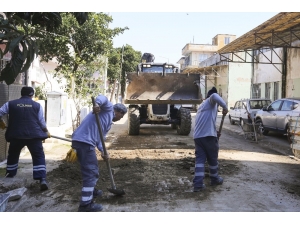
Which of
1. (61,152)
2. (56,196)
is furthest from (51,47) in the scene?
(56,196)

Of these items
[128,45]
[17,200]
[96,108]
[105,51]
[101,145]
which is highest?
[128,45]

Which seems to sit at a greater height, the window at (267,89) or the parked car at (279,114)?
the window at (267,89)

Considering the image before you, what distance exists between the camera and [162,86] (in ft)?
39.1

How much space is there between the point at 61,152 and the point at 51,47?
189 inches

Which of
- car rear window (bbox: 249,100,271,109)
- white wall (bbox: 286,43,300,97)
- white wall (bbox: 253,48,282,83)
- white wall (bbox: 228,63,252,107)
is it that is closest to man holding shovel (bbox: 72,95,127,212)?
car rear window (bbox: 249,100,271,109)

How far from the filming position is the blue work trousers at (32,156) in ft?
17.5

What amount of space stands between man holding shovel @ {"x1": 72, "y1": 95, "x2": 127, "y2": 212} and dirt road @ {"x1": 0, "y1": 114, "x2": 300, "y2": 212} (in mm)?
287

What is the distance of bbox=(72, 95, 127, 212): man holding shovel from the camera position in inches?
164

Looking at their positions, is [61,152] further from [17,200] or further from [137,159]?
[17,200]

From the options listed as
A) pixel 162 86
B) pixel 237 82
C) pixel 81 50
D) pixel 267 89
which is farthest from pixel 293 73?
pixel 237 82

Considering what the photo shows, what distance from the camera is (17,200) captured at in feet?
15.3

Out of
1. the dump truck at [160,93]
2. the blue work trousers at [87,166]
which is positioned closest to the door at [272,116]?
the dump truck at [160,93]

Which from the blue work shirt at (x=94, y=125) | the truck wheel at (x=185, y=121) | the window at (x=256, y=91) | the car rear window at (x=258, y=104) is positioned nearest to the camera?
the blue work shirt at (x=94, y=125)

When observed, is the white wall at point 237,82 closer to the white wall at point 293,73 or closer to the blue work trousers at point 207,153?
the white wall at point 293,73
